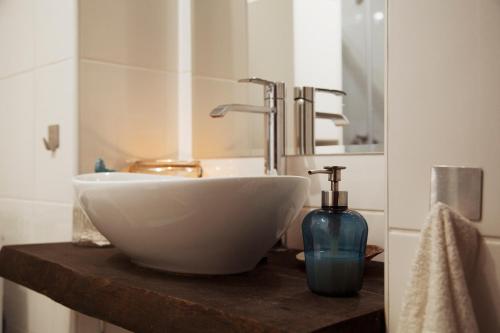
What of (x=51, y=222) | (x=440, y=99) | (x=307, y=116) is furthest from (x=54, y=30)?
(x=440, y=99)

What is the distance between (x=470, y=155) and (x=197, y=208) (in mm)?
375

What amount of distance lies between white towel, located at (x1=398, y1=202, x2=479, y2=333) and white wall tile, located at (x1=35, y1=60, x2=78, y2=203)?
3.18 ft

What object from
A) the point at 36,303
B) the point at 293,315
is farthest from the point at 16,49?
the point at 293,315

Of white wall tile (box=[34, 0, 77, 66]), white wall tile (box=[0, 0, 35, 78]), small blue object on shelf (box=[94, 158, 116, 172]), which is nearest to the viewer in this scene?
small blue object on shelf (box=[94, 158, 116, 172])

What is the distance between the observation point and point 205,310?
2.12 ft

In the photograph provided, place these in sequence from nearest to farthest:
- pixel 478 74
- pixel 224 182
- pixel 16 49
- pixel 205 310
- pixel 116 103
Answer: pixel 478 74
pixel 205 310
pixel 224 182
pixel 116 103
pixel 16 49

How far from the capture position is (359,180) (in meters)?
1.00

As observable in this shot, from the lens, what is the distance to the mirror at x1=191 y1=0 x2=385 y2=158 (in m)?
1.04

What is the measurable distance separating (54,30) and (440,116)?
1122 mm

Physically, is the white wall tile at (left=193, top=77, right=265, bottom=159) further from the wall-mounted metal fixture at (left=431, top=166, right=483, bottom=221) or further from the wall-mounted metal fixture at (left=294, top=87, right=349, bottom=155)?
the wall-mounted metal fixture at (left=431, top=166, right=483, bottom=221)

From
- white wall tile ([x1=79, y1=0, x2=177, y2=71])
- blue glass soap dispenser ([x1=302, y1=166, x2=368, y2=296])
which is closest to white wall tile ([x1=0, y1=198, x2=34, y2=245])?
white wall tile ([x1=79, y1=0, x2=177, y2=71])

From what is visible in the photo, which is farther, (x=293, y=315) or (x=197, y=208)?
(x=197, y=208)

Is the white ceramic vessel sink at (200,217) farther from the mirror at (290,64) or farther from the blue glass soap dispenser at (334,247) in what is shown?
the mirror at (290,64)

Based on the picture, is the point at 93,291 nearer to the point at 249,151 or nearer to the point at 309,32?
the point at 249,151
